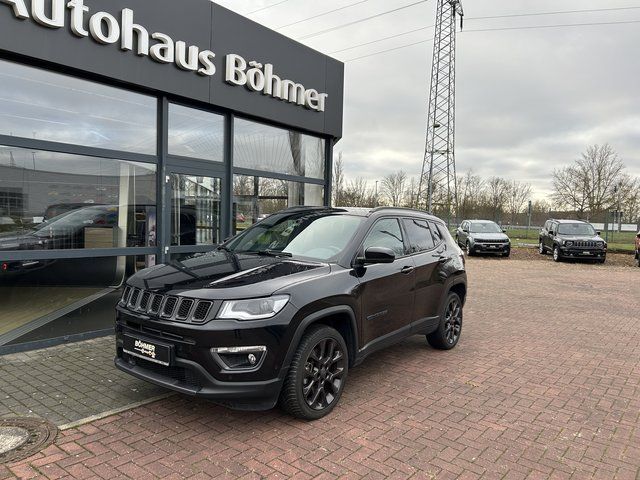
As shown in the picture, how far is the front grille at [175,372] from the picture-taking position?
11.3 ft

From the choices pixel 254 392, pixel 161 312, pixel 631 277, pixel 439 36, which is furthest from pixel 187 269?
pixel 439 36

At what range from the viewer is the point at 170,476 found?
119 inches

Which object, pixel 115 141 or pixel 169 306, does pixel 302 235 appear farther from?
pixel 115 141

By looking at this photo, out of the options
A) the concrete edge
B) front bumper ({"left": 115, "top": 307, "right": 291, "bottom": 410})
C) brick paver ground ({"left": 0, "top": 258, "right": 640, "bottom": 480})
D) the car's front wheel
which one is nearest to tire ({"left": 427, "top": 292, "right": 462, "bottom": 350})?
brick paver ground ({"left": 0, "top": 258, "right": 640, "bottom": 480})

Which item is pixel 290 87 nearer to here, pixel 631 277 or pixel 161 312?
pixel 161 312

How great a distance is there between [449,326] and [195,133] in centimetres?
475

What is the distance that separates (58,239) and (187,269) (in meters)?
2.70

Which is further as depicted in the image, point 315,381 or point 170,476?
point 315,381

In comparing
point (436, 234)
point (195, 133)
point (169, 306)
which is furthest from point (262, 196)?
point (169, 306)

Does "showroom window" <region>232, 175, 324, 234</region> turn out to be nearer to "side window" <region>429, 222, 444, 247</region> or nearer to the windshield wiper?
"side window" <region>429, 222, 444, 247</region>

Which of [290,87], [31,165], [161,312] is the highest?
[290,87]

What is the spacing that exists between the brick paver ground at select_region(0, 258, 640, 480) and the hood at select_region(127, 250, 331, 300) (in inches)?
43.2

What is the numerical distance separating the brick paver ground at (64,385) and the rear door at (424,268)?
2.88m

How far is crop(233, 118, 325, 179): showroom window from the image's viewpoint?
817cm
